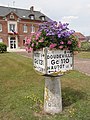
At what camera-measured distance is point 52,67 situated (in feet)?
13.9

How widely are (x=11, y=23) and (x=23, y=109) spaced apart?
38244mm

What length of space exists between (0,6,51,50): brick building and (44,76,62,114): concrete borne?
1410 inches

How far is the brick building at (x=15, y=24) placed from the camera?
1601 inches

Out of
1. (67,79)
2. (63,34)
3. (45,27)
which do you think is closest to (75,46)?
(63,34)

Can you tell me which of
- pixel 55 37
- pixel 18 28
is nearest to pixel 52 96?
pixel 55 37

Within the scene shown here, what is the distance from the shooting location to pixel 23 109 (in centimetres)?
481

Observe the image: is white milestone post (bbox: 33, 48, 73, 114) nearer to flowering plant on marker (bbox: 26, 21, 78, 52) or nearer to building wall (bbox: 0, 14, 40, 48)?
flowering plant on marker (bbox: 26, 21, 78, 52)

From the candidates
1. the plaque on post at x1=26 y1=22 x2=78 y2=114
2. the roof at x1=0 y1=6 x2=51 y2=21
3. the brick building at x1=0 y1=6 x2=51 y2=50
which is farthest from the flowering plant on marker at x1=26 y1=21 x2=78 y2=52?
the roof at x1=0 y1=6 x2=51 y2=21

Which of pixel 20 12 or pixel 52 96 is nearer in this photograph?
pixel 52 96

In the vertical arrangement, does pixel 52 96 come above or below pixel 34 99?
above

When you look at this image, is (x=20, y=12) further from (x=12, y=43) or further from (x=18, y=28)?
(x=12, y=43)

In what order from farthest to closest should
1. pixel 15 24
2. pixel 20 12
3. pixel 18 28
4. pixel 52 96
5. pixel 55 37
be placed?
pixel 20 12
pixel 18 28
pixel 15 24
pixel 52 96
pixel 55 37

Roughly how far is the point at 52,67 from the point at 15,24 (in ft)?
127

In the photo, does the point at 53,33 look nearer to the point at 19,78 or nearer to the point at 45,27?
the point at 45,27
